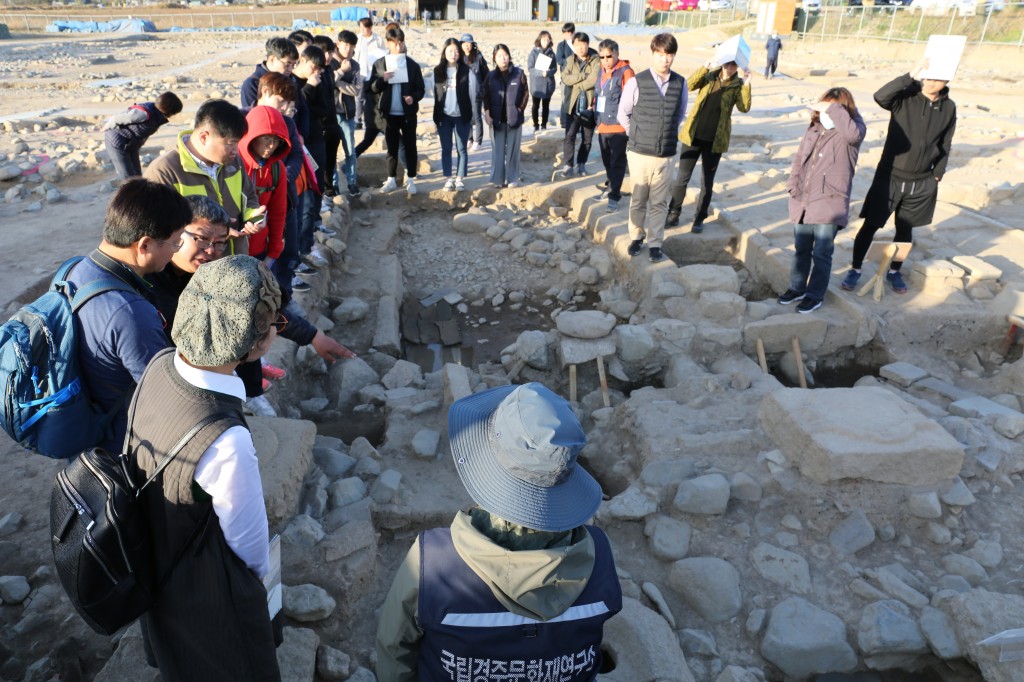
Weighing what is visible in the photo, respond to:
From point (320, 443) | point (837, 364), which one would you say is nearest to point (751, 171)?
point (837, 364)

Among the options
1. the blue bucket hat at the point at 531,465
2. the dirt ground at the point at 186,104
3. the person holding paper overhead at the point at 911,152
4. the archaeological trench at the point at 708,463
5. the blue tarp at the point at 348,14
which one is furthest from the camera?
the blue tarp at the point at 348,14

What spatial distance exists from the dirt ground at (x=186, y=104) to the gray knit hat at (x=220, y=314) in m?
1.89

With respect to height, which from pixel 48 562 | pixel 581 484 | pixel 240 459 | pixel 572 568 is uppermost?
pixel 240 459

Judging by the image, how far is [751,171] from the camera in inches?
357

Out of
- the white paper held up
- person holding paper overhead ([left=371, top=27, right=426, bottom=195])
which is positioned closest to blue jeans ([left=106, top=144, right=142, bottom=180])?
person holding paper overhead ([left=371, top=27, right=426, bottom=195])

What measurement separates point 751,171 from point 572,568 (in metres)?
8.68

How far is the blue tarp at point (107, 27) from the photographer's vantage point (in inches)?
1458

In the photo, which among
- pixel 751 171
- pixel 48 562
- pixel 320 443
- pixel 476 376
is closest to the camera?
pixel 48 562

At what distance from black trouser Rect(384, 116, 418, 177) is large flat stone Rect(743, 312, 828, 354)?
4849 mm

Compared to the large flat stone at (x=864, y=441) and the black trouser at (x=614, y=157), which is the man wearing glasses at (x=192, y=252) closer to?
the large flat stone at (x=864, y=441)

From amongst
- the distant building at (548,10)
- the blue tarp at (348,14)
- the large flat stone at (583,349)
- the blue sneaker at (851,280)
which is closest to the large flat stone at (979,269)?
the blue sneaker at (851,280)

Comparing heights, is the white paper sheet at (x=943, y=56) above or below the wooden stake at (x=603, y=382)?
above

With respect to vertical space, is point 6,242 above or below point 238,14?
below

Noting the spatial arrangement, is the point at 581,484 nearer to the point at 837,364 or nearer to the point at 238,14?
the point at 837,364
